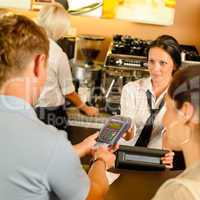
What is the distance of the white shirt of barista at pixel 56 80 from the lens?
103 inches

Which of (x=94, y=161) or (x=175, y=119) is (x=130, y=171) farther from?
(x=175, y=119)

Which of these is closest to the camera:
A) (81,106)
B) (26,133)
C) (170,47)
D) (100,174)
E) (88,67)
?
(26,133)

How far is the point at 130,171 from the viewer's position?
1661 mm

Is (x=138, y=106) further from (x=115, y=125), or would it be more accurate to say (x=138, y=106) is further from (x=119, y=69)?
(x=119, y=69)

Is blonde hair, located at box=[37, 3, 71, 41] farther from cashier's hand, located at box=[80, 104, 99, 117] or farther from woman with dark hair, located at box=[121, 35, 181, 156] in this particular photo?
woman with dark hair, located at box=[121, 35, 181, 156]

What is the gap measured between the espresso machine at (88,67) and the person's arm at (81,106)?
5.7 inches

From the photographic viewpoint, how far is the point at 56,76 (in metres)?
2.69

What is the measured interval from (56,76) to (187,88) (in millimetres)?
1715

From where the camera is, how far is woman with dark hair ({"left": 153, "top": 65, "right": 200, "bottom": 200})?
0.94m

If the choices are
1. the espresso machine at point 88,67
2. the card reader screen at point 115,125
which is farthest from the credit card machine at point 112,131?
the espresso machine at point 88,67

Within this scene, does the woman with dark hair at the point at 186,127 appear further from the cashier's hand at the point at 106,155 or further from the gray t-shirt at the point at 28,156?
the cashier's hand at the point at 106,155

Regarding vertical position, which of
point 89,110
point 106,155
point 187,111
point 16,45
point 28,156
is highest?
point 16,45

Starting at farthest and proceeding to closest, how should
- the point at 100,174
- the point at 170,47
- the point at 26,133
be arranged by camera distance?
the point at 170,47, the point at 100,174, the point at 26,133

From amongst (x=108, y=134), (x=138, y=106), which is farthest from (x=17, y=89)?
(x=138, y=106)
